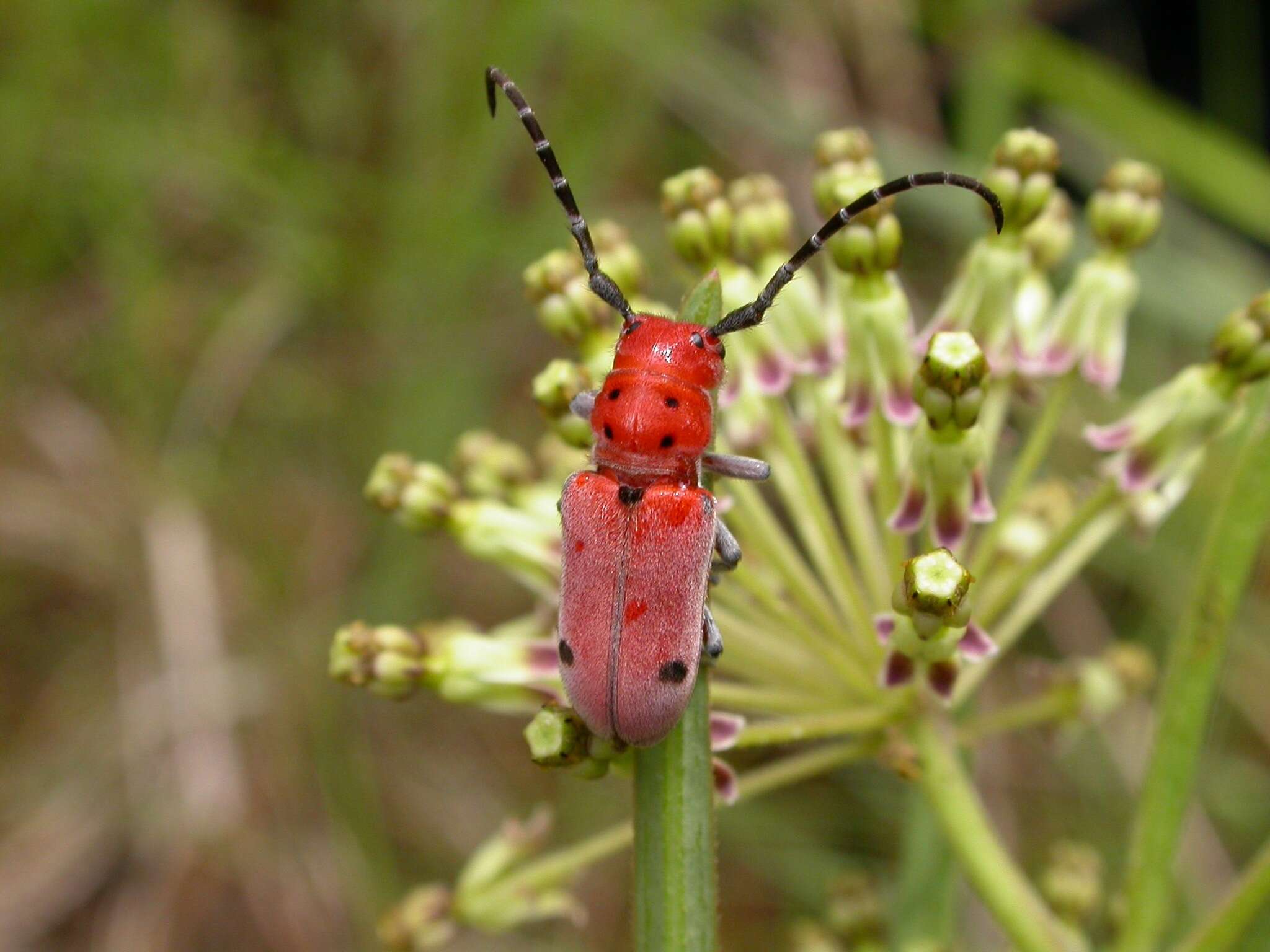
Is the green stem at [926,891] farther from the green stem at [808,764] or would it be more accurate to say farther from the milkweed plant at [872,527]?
the green stem at [808,764]

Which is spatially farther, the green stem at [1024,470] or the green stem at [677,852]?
the green stem at [1024,470]

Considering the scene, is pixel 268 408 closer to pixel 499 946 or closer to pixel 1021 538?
pixel 499 946

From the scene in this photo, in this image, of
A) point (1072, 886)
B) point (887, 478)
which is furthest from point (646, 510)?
point (1072, 886)

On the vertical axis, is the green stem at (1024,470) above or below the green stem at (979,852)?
above

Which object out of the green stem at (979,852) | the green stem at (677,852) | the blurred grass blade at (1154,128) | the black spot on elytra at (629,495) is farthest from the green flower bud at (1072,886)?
the blurred grass blade at (1154,128)

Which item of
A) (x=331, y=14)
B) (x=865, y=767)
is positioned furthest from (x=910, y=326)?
(x=331, y=14)

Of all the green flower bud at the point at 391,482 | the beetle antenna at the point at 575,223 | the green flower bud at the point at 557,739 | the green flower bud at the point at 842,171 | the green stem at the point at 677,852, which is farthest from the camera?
the green flower bud at the point at 391,482

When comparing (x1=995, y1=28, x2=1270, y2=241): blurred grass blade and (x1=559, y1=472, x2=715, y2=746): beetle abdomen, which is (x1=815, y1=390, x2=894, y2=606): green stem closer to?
(x1=559, y1=472, x2=715, y2=746): beetle abdomen

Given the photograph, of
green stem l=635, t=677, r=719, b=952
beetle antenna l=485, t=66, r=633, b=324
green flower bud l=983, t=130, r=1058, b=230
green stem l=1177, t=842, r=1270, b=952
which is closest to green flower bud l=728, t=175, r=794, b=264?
beetle antenna l=485, t=66, r=633, b=324
